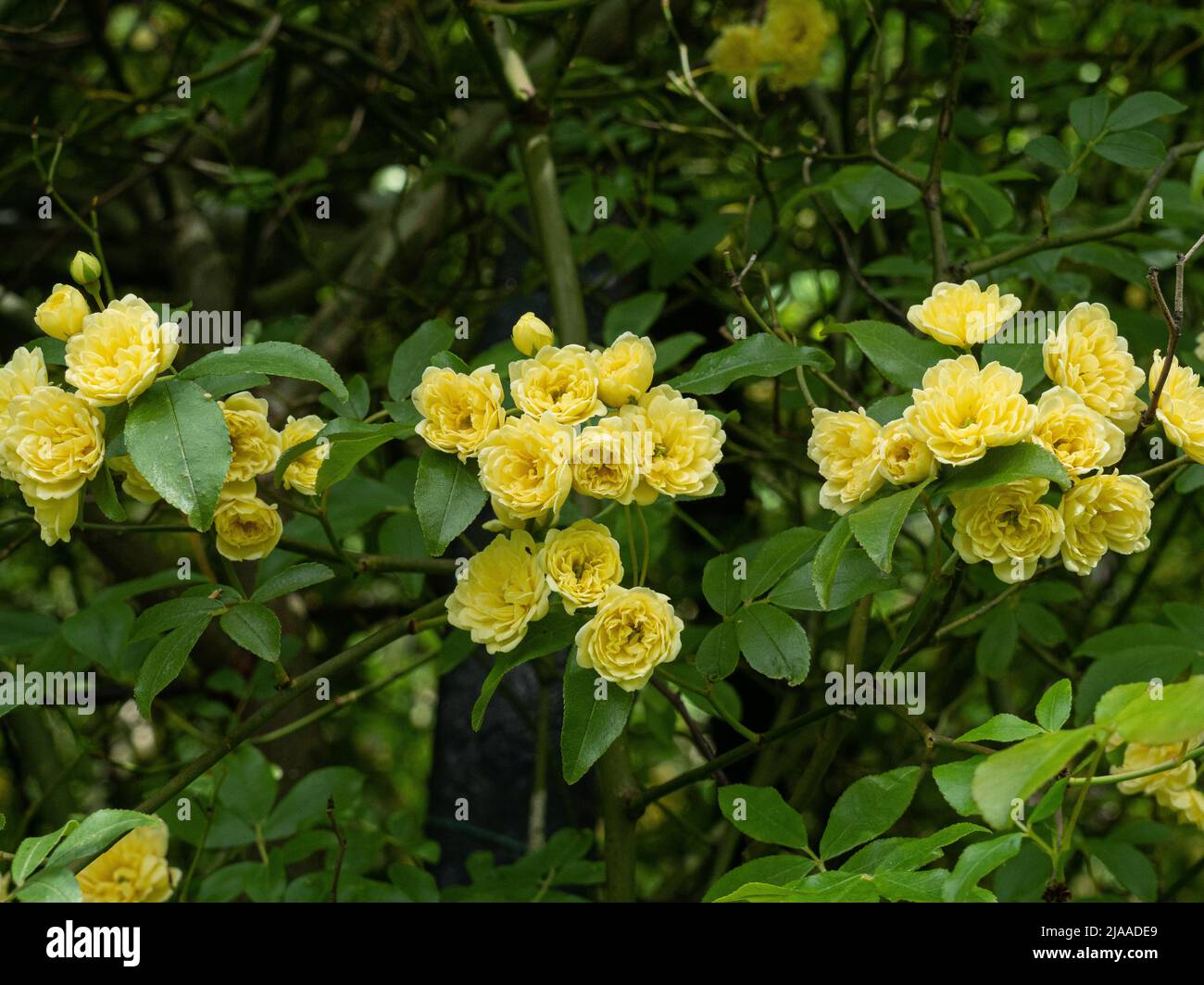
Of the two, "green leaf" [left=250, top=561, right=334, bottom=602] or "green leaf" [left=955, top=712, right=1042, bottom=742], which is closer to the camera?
"green leaf" [left=955, top=712, right=1042, bottom=742]

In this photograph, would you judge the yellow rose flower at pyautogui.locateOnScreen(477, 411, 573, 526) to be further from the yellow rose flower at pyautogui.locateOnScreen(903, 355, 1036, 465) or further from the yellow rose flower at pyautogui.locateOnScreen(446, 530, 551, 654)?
the yellow rose flower at pyautogui.locateOnScreen(903, 355, 1036, 465)

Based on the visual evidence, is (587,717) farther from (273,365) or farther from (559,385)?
(273,365)

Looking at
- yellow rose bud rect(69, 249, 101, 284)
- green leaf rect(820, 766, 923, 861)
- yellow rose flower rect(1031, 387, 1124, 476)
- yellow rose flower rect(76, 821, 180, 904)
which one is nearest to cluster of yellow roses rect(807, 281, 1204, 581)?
yellow rose flower rect(1031, 387, 1124, 476)

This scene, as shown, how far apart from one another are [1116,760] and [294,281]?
6.05 ft

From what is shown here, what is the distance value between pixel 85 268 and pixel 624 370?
462mm

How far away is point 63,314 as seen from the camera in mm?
967

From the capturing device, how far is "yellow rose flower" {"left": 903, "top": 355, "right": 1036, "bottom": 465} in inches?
33.0

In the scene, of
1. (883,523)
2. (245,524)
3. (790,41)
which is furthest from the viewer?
(790,41)

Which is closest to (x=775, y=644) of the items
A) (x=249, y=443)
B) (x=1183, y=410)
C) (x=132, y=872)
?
(x=1183, y=410)

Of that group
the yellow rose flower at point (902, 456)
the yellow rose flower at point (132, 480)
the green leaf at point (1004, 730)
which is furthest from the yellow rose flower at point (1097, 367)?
the yellow rose flower at point (132, 480)

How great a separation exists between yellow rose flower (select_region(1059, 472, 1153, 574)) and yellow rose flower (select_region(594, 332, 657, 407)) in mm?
332
